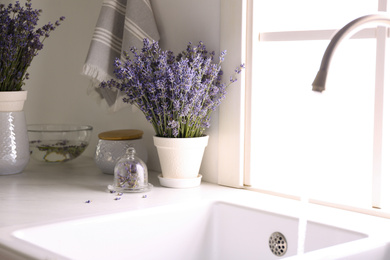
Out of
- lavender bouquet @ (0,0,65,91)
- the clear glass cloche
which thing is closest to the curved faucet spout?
the clear glass cloche

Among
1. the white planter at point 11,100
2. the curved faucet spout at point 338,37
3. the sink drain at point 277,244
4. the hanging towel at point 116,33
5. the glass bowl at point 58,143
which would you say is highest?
the hanging towel at point 116,33

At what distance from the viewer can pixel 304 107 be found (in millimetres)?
1603

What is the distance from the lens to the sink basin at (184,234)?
1.36 meters

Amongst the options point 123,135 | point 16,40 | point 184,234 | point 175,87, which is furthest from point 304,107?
point 16,40

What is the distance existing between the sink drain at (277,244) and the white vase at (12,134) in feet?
2.91

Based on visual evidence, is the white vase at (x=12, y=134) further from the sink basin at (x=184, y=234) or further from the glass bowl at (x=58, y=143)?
the sink basin at (x=184, y=234)

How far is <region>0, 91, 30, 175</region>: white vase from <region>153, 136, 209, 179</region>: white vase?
50cm

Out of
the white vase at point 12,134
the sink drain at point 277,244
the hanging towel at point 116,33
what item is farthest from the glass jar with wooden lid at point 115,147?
the sink drain at point 277,244

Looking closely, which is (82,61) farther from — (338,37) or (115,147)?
(338,37)

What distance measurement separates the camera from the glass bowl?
2107 millimetres

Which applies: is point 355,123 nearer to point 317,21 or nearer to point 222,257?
point 317,21

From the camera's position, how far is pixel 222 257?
5.16 feet

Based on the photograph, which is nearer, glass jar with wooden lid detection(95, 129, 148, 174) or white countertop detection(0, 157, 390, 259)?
white countertop detection(0, 157, 390, 259)

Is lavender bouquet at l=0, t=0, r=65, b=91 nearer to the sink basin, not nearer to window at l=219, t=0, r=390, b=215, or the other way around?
window at l=219, t=0, r=390, b=215
